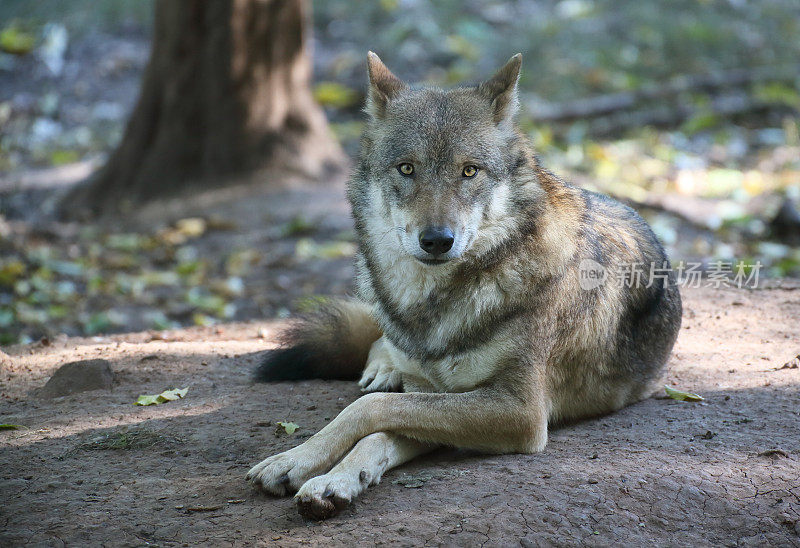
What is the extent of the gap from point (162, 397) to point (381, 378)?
115cm

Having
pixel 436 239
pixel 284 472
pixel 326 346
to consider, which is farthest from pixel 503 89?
pixel 284 472

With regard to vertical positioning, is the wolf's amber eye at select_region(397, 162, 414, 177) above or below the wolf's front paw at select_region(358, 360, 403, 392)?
above

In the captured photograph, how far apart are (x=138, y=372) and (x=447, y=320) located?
1.94m

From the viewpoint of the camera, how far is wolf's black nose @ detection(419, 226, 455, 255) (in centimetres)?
344

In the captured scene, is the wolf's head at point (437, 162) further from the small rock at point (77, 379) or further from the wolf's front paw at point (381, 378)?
the small rock at point (77, 379)

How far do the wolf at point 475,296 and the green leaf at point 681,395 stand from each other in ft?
0.40

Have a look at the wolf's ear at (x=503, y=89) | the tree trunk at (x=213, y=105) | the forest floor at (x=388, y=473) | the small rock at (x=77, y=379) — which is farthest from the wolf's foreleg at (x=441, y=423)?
the tree trunk at (x=213, y=105)

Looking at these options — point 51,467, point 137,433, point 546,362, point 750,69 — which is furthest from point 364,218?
point 750,69

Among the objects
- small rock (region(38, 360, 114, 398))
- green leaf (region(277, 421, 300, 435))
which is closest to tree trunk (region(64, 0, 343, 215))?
small rock (region(38, 360, 114, 398))

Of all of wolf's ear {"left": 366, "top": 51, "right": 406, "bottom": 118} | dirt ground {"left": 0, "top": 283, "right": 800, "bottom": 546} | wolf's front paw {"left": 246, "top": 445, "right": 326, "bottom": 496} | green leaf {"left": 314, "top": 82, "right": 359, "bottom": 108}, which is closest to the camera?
dirt ground {"left": 0, "top": 283, "right": 800, "bottom": 546}

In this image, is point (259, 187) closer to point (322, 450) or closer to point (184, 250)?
point (184, 250)

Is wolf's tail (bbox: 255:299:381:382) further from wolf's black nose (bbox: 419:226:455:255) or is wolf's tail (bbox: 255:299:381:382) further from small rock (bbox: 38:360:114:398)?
wolf's black nose (bbox: 419:226:455:255)

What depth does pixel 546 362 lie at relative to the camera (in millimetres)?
3828

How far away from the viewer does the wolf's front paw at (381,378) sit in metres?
4.29
